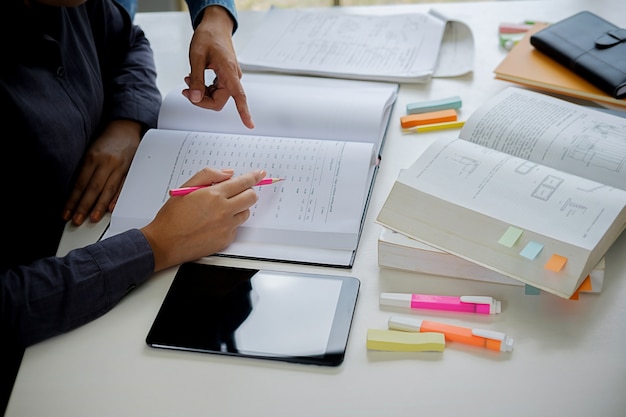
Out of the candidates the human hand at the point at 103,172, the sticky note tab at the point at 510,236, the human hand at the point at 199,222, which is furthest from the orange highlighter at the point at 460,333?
the human hand at the point at 103,172

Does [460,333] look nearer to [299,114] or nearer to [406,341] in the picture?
[406,341]

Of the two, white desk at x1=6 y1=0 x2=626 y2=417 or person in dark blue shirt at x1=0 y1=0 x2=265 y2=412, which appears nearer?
white desk at x1=6 y1=0 x2=626 y2=417

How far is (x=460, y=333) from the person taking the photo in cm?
79

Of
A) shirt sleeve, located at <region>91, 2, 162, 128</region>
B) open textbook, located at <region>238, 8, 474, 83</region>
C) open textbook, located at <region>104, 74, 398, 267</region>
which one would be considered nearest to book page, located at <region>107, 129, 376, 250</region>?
open textbook, located at <region>104, 74, 398, 267</region>

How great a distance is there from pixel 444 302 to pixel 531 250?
0.12 meters

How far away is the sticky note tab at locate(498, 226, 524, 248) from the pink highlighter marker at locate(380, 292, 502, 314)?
0.07 m

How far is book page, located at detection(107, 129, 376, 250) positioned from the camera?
37.4 inches

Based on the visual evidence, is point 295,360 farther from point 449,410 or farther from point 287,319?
point 449,410

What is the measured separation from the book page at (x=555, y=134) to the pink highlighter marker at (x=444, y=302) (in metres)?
0.26

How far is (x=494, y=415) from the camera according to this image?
71 centimetres

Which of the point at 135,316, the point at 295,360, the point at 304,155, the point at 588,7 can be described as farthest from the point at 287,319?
the point at 588,7

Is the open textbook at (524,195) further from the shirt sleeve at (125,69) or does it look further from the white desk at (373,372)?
the shirt sleeve at (125,69)

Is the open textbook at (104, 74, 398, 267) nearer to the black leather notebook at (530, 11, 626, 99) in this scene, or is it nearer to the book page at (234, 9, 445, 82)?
the book page at (234, 9, 445, 82)

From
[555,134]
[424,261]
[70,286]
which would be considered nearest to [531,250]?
[424,261]
